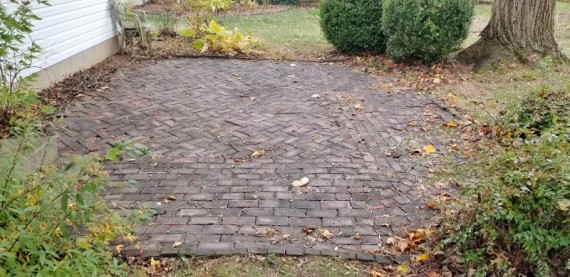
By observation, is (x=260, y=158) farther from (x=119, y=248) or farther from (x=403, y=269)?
(x=403, y=269)

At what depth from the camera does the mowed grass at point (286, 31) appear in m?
9.04

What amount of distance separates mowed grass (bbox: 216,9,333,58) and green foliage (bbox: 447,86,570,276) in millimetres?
6300

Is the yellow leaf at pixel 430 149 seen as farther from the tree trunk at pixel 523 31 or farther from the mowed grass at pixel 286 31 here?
the mowed grass at pixel 286 31

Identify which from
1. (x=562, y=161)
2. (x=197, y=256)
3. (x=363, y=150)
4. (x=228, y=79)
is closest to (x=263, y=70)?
(x=228, y=79)

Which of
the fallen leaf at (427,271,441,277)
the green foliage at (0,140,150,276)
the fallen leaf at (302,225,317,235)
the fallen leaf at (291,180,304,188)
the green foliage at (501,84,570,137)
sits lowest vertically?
the fallen leaf at (427,271,441,277)

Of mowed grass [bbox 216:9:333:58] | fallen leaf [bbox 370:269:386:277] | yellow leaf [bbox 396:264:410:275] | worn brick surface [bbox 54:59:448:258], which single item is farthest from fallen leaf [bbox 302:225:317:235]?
mowed grass [bbox 216:9:333:58]

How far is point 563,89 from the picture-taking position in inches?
174

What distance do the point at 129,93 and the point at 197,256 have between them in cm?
389

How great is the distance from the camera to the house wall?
593 centimetres

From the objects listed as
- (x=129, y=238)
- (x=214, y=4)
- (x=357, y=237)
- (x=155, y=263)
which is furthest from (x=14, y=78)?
(x=214, y=4)

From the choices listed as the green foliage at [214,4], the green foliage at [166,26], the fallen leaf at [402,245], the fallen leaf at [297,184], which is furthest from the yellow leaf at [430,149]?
the green foliage at [166,26]

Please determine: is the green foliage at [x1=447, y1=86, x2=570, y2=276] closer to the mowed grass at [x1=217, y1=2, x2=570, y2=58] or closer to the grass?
the grass

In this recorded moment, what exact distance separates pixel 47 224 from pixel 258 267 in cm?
120

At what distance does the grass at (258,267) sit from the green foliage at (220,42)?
6.25 metres
